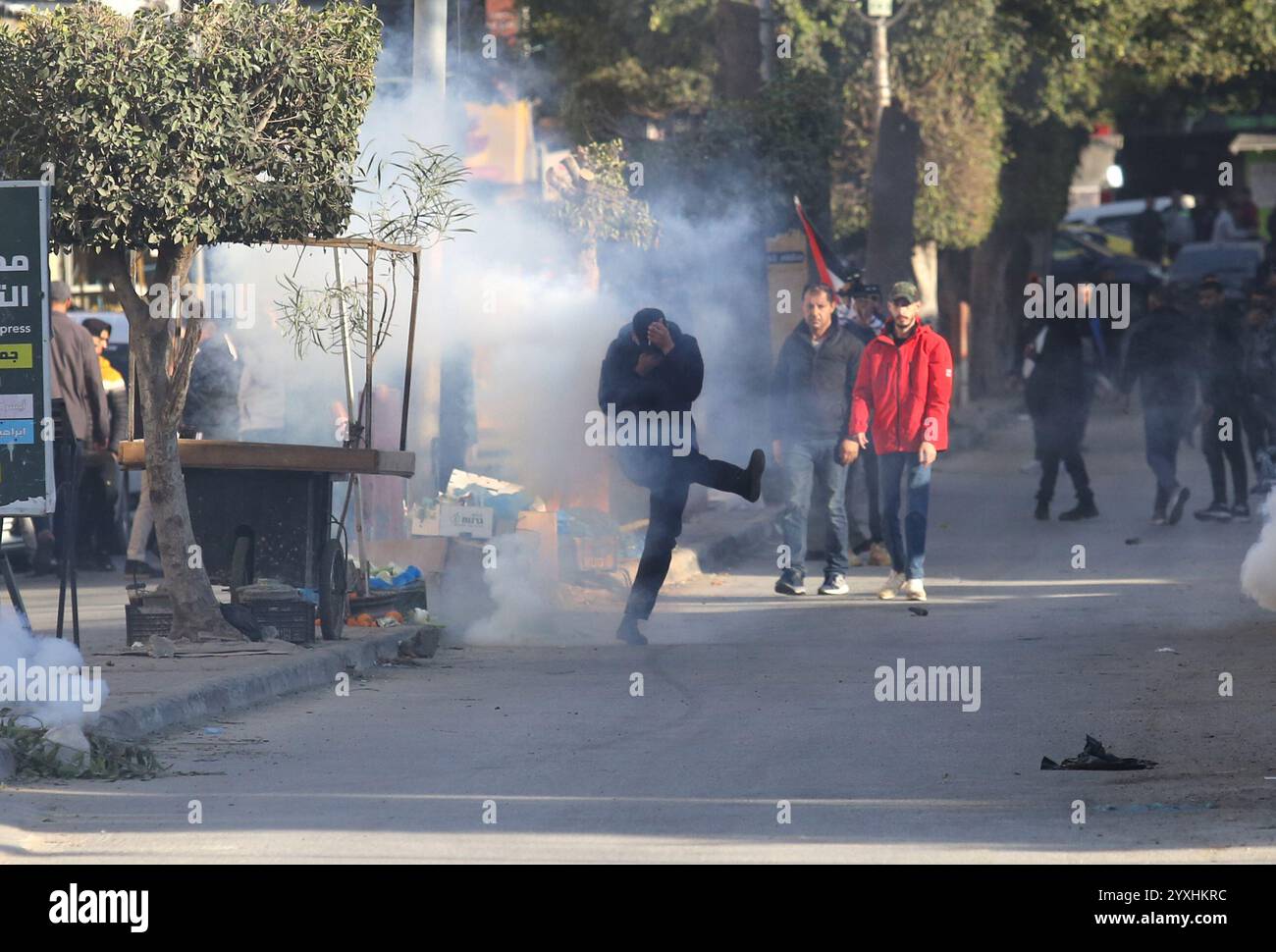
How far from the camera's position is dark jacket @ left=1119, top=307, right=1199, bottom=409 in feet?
55.5

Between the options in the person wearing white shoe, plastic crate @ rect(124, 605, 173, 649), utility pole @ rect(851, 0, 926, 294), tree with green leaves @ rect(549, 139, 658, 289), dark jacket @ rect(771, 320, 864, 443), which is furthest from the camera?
utility pole @ rect(851, 0, 926, 294)

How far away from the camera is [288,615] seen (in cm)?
1008

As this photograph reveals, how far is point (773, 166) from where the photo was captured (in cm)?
1756

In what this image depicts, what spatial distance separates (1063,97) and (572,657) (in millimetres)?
19784

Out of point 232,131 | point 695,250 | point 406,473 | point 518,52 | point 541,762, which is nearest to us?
point 541,762

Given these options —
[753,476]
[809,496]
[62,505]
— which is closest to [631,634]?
[753,476]

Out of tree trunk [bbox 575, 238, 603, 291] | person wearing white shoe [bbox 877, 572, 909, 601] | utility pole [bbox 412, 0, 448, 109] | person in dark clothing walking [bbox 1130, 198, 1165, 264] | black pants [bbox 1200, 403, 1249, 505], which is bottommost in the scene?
person wearing white shoe [bbox 877, 572, 909, 601]

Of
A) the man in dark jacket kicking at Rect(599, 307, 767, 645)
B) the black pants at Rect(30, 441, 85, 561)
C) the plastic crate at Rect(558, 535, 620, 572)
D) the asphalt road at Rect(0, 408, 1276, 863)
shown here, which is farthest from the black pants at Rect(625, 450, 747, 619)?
the black pants at Rect(30, 441, 85, 561)

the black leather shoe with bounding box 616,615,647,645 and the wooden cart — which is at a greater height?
the wooden cart

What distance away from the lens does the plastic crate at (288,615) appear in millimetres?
10062

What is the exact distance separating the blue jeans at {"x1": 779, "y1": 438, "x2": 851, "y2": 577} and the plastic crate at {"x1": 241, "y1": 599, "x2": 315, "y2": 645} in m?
3.87

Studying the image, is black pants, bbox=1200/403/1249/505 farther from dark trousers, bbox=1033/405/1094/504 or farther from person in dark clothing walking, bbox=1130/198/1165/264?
person in dark clothing walking, bbox=1130/198/1165/264
